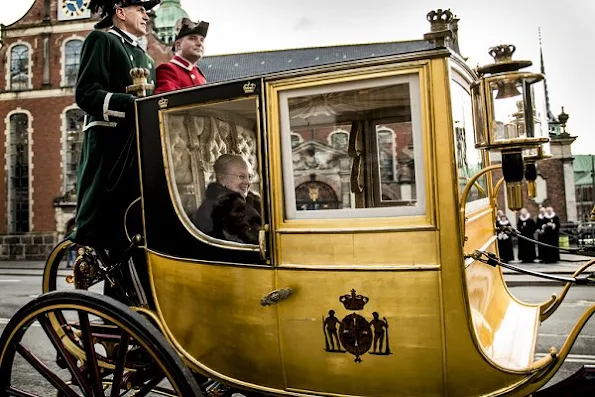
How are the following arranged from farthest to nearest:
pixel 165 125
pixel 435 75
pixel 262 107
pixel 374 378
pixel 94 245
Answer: pixel 94 245 → pixel 165 125 → pixel 262 107 → pixel 374 378 → pixel 435 75

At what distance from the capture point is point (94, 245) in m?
2.64

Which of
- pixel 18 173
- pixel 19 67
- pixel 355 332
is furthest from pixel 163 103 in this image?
pixel 19 67

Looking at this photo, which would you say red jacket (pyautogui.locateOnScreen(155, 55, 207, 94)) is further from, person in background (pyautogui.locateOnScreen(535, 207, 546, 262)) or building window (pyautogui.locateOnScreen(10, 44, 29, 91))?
building window (pyautogui.locateOnScreen(10, 44, 29, 91))

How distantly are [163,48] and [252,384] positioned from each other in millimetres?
21042

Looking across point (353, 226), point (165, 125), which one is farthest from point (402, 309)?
→ point (165, 125)

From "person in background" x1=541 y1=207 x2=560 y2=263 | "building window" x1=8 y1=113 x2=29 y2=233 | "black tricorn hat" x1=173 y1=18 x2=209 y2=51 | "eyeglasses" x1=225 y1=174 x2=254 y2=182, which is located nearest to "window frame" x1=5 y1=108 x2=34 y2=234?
"building window" x1=8 y1=113 x2=29 y2=233

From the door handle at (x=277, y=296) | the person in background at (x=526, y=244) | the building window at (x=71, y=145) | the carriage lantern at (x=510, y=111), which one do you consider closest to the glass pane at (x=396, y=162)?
the carriage lantern at (x=510, y=111)

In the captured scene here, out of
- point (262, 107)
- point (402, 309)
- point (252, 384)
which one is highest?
point (262, 107)

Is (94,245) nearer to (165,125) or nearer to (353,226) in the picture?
(165,125)

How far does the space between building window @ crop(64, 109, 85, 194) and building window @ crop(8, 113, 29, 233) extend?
201cm

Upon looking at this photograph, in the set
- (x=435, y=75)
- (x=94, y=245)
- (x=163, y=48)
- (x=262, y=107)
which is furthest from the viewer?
(x=163, y=48)

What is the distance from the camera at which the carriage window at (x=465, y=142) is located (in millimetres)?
2102

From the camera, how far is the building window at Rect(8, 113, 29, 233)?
2139 centimetres

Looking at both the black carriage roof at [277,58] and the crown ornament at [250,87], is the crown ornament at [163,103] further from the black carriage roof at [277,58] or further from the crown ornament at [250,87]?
the black carriage roof at [277,58]
